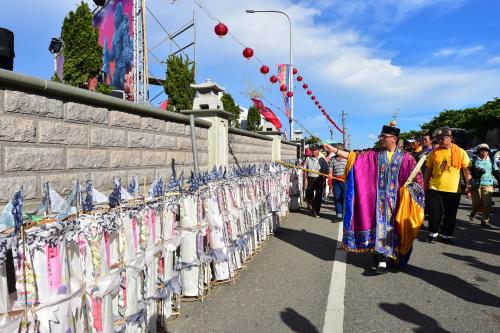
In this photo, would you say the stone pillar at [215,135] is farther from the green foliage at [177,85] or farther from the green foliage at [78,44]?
the green foliage at [177,85]

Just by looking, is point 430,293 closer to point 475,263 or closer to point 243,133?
point 475,263

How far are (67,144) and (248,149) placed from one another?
7624 mm

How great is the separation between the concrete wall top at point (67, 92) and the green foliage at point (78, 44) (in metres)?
12.8

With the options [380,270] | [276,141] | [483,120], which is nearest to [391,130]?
[380,270]

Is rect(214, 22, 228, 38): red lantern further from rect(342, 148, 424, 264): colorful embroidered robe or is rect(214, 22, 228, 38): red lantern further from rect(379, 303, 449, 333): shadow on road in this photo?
rect(379, 303, 449, 333): shadow on road

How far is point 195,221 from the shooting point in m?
4.04

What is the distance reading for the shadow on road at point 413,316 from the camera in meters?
3.47

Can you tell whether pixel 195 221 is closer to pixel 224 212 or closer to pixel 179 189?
pixel 179 189

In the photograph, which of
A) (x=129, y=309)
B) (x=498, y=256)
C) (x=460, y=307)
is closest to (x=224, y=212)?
(x=129, y=309)

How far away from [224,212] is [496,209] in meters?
9.70

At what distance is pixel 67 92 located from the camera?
3.77 m

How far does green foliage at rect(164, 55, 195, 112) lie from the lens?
2352 centimetres

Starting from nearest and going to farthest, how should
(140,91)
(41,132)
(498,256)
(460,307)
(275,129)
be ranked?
(41,132)
(460,307)
(498,256)
(275,129)
(140,91)

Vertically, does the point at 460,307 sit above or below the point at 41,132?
below
